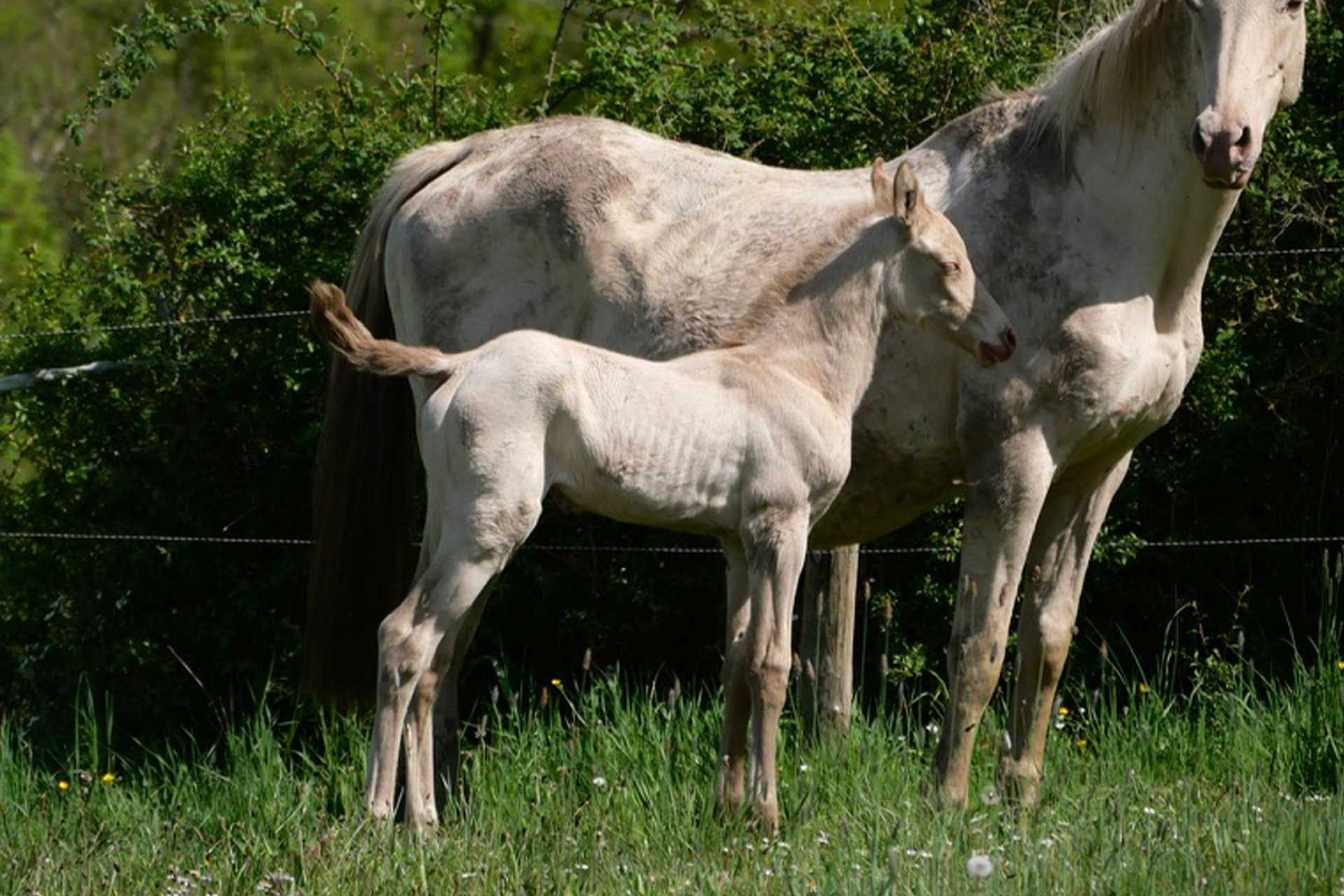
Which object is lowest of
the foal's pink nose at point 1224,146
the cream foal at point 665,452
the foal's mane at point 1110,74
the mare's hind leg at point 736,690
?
the mare's hind leg at point 736,690

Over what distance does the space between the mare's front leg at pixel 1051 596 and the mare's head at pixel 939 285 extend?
2.24 feet

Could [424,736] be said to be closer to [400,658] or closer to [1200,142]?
[400,658]

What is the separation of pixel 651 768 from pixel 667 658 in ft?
7.49

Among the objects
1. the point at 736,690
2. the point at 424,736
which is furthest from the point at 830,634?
the point at 424,736

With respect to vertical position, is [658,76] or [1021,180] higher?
[658,76]

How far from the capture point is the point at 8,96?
12.1 m

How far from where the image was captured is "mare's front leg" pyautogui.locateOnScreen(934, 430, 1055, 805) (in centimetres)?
505

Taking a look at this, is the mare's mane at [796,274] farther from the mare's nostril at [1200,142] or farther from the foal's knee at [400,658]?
the foal's knee at [400,658]

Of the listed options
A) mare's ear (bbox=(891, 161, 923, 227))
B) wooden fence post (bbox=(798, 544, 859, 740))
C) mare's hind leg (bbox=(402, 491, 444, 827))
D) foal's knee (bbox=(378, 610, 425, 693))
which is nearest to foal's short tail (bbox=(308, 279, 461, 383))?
mare's hind leg (bbox=(402, 491, 444, 827))

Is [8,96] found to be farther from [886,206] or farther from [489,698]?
[886,206]

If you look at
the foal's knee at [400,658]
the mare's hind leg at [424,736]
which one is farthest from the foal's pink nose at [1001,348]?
the foal's knee at [400,658]

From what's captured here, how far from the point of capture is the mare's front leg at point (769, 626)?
459cm

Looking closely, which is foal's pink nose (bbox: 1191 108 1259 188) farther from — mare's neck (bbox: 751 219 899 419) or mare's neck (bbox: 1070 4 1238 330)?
mare's neck (bbox: 751 219 899 419)

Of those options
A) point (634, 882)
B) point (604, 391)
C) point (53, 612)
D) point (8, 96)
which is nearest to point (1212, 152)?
point (604, 391)
